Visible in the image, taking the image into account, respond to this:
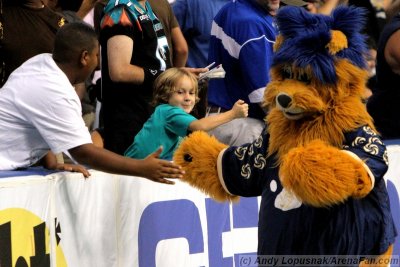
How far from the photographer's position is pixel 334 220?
15.4 feet

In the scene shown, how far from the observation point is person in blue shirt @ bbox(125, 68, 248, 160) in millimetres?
6066

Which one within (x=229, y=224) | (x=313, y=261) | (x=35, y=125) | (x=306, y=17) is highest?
(x=306, y=17)

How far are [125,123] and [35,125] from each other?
49.1 inches

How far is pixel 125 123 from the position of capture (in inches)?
258

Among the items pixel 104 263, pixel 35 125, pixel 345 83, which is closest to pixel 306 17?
pixel 345 83

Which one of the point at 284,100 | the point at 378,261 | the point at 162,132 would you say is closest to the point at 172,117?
the point at 162,132

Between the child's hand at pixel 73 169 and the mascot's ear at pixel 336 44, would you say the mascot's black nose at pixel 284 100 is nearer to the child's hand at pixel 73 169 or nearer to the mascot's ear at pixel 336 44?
the mascot's ear at pixel 336 44

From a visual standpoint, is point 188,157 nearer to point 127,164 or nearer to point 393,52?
point 127,164

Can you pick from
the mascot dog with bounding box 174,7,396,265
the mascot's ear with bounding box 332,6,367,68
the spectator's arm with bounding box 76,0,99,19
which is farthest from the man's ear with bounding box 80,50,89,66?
the spectator's arm with bounding box 76,0,99,19

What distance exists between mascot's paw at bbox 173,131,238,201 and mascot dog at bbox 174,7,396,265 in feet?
0.93

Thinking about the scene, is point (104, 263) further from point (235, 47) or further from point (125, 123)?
point (235, 47)

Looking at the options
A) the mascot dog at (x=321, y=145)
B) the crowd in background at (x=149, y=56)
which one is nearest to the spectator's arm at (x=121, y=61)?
the crowd in background at (x=149, y=56)

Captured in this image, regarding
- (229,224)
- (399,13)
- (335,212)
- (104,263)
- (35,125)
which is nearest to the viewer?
(335,212)

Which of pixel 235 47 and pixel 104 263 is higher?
pixel 235 47
